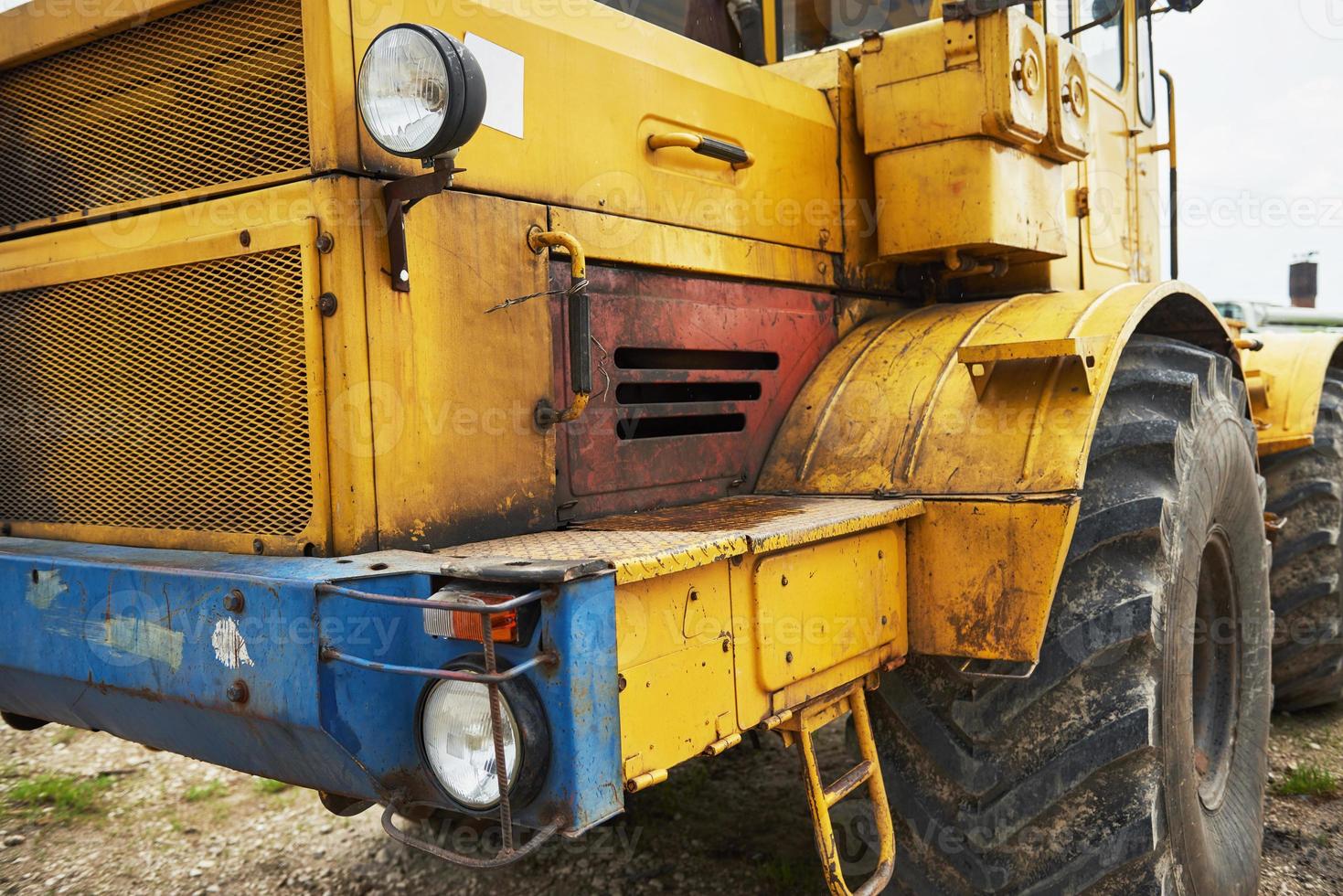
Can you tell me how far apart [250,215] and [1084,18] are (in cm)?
272

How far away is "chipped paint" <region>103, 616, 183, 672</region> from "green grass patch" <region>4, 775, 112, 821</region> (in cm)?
231

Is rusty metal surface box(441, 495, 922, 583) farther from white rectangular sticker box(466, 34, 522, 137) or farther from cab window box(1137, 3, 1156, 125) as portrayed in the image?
cab window box(1137, 3, 1156, 125)

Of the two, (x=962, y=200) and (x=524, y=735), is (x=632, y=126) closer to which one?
(x=962, y=200)

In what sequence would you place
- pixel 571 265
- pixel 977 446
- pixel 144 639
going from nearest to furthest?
1. pixel 144 639
2. pixel 571 265
3. pixel 977 446

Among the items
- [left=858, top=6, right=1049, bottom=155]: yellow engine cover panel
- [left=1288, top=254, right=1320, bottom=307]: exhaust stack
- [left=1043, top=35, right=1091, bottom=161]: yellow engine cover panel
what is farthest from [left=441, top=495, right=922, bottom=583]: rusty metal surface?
[left=1288, top=254, right=1320, bottom=307]: exhaust stack

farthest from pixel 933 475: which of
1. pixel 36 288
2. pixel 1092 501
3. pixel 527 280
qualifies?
pixel 36 288

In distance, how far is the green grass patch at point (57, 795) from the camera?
3.81 meters

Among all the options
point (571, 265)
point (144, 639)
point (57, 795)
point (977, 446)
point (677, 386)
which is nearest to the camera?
point (144, 639)

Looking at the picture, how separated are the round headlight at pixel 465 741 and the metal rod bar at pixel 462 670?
0.15 feet

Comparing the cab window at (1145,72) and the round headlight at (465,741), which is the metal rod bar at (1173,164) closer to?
the cab window at (1145,72)

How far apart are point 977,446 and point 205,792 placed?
3067 mm

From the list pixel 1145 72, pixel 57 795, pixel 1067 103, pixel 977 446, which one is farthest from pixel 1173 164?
pixel 57 795

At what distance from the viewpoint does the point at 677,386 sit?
2.56 metres

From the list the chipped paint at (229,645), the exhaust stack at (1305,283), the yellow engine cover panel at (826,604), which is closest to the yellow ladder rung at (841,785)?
the yellow engine cover panel at (826,604)
